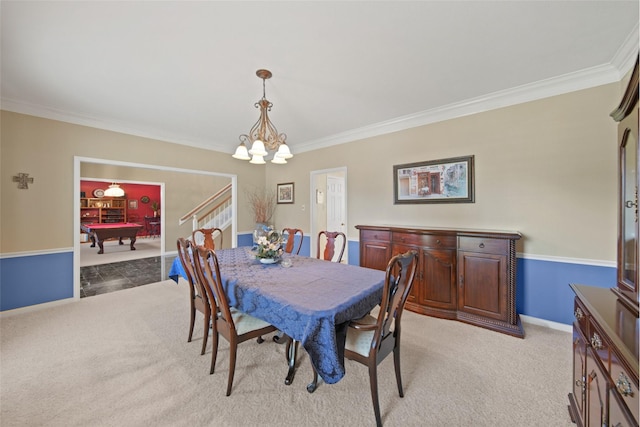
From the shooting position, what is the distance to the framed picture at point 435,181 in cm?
323

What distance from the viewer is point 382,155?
401 centimetres

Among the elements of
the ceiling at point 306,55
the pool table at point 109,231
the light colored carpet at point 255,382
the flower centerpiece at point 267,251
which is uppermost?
the ceiling at point 306,55

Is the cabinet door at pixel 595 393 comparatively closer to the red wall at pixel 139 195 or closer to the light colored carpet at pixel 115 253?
the light colored carpet at pixel 115 253

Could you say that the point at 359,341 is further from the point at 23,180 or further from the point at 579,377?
the point at 23,180

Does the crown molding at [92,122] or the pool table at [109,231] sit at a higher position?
the crown molding at [92,122]

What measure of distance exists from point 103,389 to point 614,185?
4.75 metres

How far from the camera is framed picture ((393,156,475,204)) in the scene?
10.6 ft

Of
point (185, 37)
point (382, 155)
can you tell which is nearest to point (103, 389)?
point (185, 37)

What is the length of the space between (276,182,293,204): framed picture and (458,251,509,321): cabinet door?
3561 millimetres

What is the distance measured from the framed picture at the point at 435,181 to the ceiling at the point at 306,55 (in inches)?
25.6

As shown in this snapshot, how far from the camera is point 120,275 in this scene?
496 centimetres

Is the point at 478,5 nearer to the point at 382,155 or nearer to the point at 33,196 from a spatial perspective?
the point at 382,155

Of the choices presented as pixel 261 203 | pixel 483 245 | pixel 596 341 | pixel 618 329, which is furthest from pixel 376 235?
pixel 261 203

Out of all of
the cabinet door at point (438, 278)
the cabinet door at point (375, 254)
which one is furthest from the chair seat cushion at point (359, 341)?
the cabinet door at point (375, 254)
